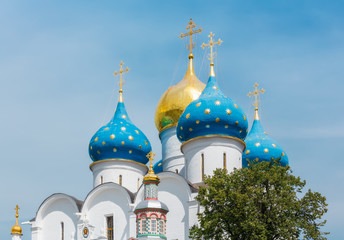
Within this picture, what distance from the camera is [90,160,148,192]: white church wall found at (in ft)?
83.6

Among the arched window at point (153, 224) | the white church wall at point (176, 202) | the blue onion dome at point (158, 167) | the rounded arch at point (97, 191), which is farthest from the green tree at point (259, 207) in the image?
the blue onion dome at point (158, 167)

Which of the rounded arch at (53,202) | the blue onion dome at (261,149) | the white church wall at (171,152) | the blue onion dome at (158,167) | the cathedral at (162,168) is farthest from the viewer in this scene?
the blue onion dome at (158,167)

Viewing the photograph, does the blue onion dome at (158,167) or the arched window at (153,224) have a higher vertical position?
the blue onion dome at (158,167)

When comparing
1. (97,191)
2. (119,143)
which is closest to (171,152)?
(119,143)

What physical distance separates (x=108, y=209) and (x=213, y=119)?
4431mm

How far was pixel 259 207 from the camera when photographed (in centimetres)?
1873

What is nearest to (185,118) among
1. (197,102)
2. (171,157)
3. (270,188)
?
(197,102)

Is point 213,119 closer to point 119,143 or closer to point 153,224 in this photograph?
point 119,143

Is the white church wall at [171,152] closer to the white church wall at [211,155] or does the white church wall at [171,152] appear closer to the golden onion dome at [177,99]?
the golden onion dome at [177,99]

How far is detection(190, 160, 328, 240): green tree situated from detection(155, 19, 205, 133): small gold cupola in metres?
8.49

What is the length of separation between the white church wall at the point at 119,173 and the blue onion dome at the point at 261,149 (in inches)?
166

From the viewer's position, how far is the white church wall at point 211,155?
23.3 meters

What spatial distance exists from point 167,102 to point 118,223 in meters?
6.23

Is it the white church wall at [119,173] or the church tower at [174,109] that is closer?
the white church wall at [119,173]
